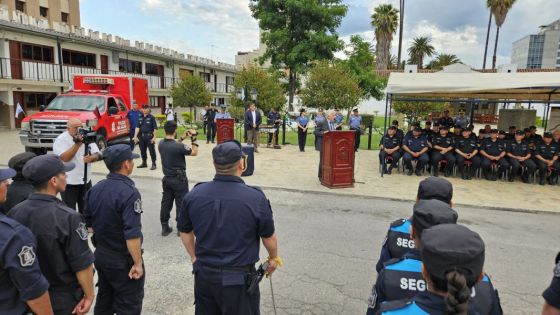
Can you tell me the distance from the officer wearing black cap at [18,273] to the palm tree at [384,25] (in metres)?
45.5

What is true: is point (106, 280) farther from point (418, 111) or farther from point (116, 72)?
point (116, 72)

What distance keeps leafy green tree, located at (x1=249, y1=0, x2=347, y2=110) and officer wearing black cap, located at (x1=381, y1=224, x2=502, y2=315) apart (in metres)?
29.6

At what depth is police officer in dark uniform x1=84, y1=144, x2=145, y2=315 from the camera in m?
3.04

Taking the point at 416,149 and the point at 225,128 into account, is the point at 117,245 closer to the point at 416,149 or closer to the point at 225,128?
the point at 416,149

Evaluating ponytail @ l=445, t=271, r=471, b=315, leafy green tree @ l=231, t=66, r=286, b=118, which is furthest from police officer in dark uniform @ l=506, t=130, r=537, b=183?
leafy green tree @ l=231, t=66, r=286, b=118

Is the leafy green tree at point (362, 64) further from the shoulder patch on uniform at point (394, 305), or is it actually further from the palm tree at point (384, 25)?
the shoulder patch on uniform at point (394, 305)

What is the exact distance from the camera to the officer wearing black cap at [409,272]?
2.07 meters

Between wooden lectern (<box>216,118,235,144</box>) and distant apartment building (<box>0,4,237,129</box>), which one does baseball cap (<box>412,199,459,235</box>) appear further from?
distant apartment building (<box>0,4,237,129</box>)

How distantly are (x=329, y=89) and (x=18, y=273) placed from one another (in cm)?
2378

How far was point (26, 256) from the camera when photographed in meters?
2.07

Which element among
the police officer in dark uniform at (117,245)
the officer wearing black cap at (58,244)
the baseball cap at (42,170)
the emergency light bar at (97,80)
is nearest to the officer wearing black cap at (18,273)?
the officer wearing black cap at (58,244)

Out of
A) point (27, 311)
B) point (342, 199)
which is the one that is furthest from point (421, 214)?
point (342, 199)

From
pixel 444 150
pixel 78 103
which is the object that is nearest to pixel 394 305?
pixel 444 150

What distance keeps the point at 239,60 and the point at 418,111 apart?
2029 inches
